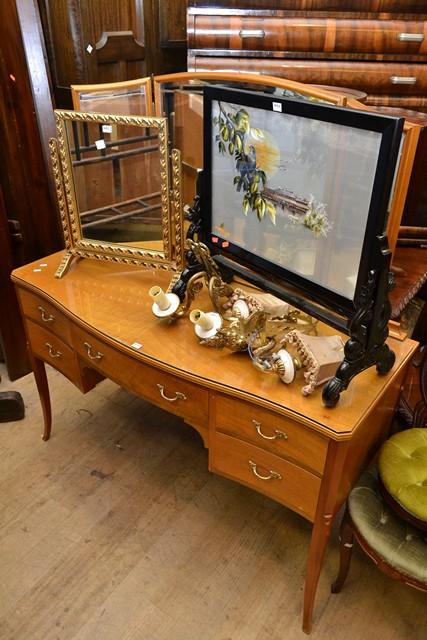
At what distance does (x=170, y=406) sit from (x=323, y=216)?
2.06ft

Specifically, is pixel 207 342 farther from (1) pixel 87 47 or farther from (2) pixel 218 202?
(1) pixel 87 47

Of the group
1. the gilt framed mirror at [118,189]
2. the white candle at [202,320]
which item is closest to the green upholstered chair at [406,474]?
the white candle at [202,320]

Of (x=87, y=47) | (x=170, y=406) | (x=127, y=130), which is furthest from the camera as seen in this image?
(x=87, y=47)

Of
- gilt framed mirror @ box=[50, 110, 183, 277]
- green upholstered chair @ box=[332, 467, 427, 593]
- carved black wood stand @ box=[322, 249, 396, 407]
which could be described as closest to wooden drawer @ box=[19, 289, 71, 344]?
gilt framed mirror @ box=[50, 110, 183, 277]

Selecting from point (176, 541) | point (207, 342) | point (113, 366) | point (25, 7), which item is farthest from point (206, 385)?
point (25, 7)

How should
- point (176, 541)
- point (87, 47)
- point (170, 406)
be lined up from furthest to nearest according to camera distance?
point (87, 47) < point (176, 541) < point (170, 406)

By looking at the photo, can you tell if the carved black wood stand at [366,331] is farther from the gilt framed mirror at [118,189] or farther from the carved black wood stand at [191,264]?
the gilt framed mirror at [118,189]

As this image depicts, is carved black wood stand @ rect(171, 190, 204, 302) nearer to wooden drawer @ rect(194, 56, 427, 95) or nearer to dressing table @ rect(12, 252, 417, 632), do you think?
dressing table @ rect(12, 252, 417, 632)

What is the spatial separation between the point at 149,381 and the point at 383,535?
0.70 meters

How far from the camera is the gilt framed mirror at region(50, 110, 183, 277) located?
4.84ft

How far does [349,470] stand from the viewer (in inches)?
50.9

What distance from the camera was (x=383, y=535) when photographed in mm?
1277

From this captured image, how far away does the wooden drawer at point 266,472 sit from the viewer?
1239 mm

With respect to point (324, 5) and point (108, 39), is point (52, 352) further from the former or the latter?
point (324, 5)
